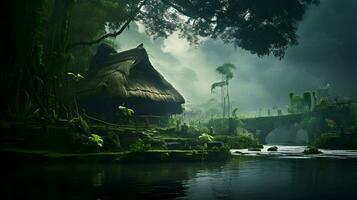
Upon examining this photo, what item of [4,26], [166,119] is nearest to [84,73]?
[166,119]

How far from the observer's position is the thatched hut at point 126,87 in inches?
1081

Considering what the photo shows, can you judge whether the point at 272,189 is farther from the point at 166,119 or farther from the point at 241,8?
the point at 166,119

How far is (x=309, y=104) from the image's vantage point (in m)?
64.7

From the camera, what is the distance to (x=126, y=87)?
27984mm

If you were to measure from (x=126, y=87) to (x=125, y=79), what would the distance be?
2.78 ft

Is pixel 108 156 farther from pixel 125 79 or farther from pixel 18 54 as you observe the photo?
pixel 125 79

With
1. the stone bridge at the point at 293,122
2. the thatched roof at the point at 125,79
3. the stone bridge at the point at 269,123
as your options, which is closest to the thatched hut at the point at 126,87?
the thatched roof at the point at 125,79

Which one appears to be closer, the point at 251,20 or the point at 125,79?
the point at 251,20

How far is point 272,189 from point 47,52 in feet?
52.4

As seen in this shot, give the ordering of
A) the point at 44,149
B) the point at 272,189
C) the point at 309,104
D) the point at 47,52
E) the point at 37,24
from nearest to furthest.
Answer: the point at 272,189, the point at 44,149, the point at 37,24, the point at 47,52, the point at 309,104

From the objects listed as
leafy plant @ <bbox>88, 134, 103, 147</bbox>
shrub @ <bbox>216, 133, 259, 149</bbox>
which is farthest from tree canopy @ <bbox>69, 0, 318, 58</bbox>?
shrub @ <bbox>216, 133, 259, 149</bbox>

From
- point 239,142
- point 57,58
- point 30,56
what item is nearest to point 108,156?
point 30,56

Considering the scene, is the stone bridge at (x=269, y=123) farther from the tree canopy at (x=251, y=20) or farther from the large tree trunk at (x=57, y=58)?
the large tree trunk at (x=57, y=58)

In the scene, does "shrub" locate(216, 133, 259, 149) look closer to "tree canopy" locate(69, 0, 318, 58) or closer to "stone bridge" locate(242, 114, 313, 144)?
"tree canopy" locate(69, 0, 318, 58)
